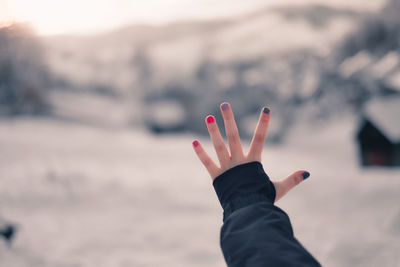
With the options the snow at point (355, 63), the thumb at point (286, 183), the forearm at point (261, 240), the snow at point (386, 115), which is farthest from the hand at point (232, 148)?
the snow at point (355, 63)

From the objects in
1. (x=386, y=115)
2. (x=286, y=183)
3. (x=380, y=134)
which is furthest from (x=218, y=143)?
(x=386, y=115)

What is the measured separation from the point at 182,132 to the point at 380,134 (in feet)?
50.4

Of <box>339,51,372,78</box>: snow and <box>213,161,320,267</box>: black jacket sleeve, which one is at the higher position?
<box>339,51,372,78</box>: snow

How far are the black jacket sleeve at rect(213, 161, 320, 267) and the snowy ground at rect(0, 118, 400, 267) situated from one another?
2.01m

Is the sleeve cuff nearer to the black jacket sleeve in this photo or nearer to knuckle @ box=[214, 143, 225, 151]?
the black jacket sleeve

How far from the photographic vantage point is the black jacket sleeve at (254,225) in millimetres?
1022

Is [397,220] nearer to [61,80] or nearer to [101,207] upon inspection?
[101,207]

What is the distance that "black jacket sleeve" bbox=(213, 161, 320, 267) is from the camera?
40.3 inches

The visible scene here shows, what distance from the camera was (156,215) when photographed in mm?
5363

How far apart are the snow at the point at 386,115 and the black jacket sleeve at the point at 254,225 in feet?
33.3

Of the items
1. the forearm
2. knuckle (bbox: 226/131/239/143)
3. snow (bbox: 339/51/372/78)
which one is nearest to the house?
snow (bbox: 339/51/372/78)

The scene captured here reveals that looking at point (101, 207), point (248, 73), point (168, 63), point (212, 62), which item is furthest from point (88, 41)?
point (101, 207)

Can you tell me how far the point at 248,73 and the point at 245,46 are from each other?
3048 millimetres

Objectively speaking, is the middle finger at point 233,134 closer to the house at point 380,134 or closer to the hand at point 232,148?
the hand at point 232,148
